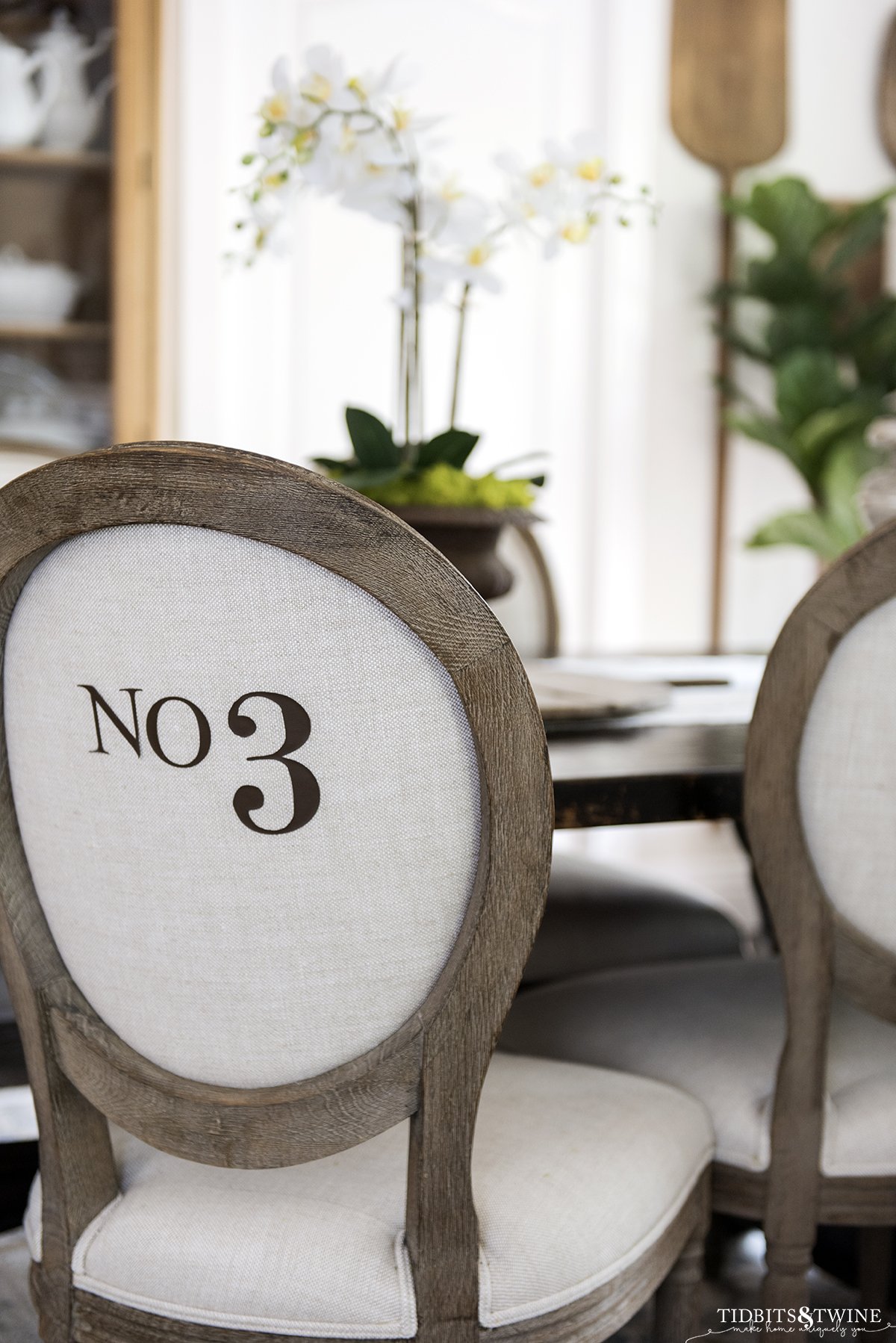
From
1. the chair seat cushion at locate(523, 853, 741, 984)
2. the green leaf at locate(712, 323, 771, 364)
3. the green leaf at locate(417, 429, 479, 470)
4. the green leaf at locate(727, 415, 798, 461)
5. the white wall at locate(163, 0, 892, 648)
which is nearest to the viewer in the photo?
the green leaf at locate(417, 429, 479, 470)

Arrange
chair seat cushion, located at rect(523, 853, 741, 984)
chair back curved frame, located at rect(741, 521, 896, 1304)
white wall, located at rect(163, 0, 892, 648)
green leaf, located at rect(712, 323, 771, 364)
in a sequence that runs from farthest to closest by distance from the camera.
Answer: green leaf, located at rect(712, 323, 771, 364)
white wall, located at rect(163, 0, 892, 648)
chair seat cushion, located at rect(523, 853, 741, 984)
chair back curved frame, located at rect(741, 521, 896, 1304)

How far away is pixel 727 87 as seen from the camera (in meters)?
4.03

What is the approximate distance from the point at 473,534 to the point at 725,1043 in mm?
553

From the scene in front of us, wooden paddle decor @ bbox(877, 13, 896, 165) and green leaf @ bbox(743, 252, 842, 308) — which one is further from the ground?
wooden paddle decor @ bbox(877, 13, 896, 165)

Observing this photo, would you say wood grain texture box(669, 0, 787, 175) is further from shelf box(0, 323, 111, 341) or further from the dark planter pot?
the dark planter pot

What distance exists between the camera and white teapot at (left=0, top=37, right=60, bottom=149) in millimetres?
2846

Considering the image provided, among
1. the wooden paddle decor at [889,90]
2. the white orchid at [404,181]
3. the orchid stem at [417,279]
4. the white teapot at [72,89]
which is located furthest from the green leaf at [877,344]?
the orchid stem at [417,279]

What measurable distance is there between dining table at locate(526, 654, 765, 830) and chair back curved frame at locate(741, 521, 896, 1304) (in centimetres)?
13

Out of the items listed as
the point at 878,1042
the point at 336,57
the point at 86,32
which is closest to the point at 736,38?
the point at 86,32

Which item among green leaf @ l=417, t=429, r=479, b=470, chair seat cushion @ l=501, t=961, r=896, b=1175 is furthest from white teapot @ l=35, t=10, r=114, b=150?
chair seat cushion @ l=501, t=961, r=896, b=1175

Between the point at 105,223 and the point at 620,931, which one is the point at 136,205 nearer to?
the point at 105,223

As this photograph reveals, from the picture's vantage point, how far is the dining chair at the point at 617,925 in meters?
1.52

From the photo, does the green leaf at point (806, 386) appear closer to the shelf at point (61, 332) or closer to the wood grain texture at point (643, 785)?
the shelf at point (61, 332)

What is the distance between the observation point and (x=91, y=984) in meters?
0.78
